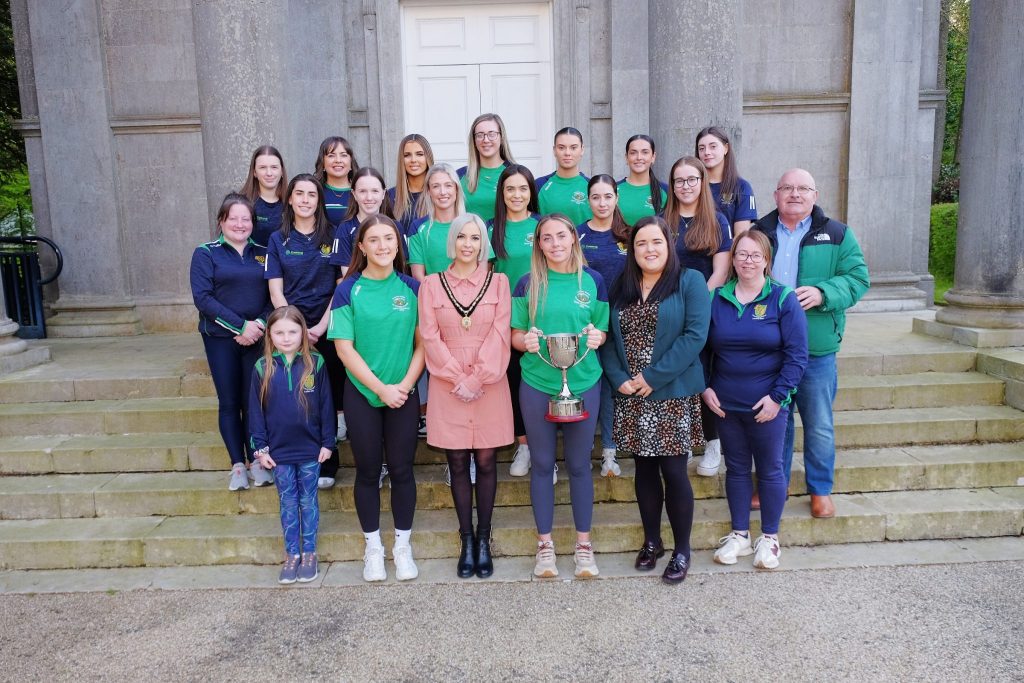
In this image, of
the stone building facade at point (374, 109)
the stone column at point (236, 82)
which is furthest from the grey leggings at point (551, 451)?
the stone building facade at point (374, 109)

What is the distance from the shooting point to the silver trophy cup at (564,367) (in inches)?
149

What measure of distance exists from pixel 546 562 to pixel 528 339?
1.26m

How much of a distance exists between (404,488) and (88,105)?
7149 mm

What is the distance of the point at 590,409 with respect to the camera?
4.00m

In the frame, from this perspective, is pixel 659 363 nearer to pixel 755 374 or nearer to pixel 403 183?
pixel 755 374

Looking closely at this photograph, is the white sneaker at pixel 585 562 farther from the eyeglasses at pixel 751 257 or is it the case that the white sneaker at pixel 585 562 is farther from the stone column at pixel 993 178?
the stone column at pixel 993 178

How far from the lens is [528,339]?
3.89 metres

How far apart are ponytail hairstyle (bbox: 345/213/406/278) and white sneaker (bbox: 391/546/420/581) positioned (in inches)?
61.4

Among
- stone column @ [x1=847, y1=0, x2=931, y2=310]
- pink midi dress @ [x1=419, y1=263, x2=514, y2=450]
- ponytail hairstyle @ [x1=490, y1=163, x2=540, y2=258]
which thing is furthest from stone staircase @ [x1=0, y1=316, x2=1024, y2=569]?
stone column @ [x1=847, y1=0, x2=931, y2=310]

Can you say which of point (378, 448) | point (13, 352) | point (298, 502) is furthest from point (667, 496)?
point (13, 352)

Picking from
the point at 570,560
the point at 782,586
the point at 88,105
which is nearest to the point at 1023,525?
the point at 782,586

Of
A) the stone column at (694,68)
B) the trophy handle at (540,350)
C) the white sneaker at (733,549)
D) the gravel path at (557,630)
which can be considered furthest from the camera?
the stone column at (694,68)

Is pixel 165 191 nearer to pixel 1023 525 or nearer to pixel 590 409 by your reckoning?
pixel 590 409

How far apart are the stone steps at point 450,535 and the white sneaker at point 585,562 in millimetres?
276
